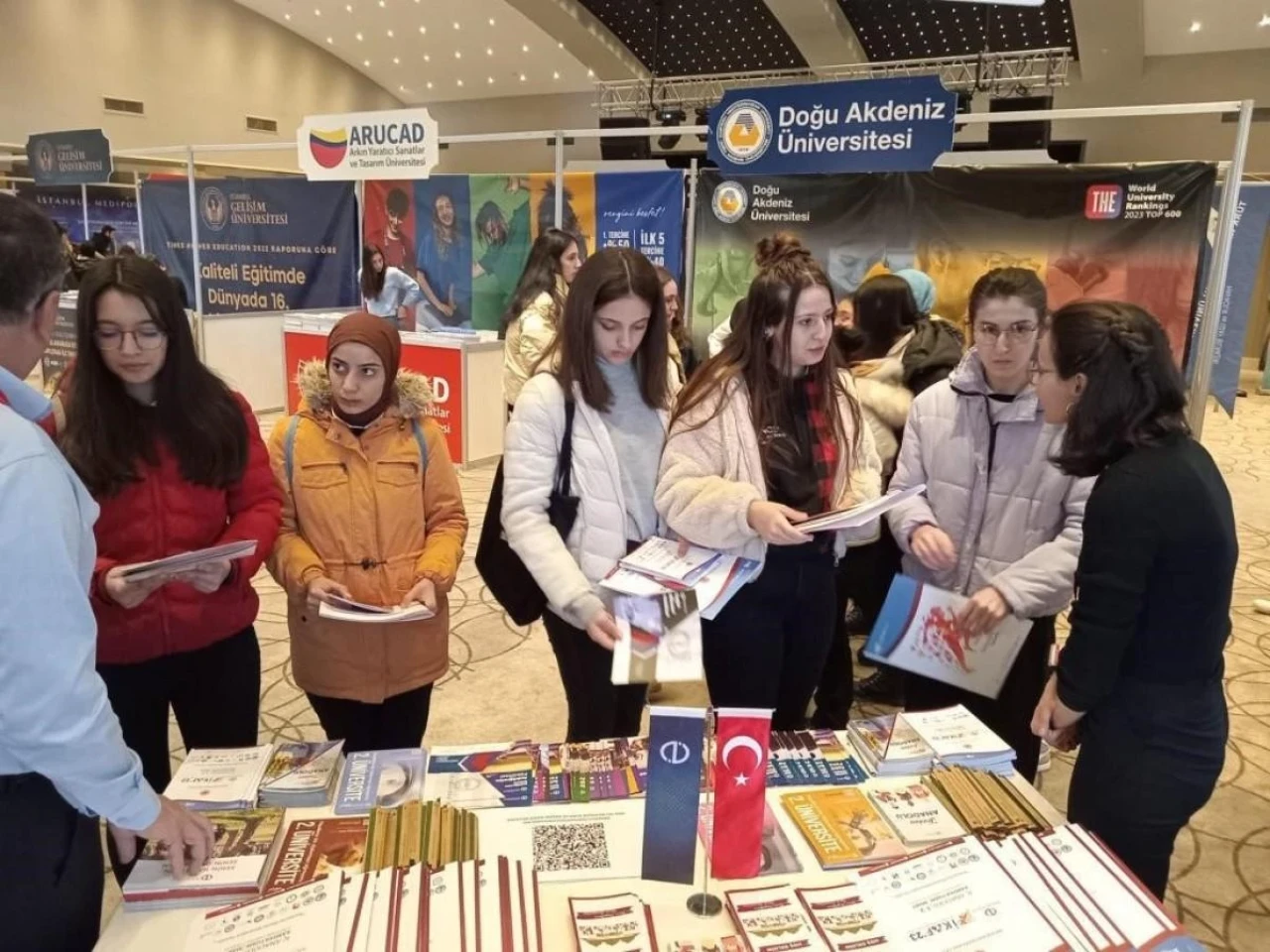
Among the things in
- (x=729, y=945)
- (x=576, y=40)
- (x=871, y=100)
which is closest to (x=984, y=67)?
(x=576, y=40)

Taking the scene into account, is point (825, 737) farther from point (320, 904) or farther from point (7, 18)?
point (7, 18)

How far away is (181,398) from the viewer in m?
1.64

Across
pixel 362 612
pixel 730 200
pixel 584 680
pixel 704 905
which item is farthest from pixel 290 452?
pixel 730 200

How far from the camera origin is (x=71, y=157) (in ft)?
24.1

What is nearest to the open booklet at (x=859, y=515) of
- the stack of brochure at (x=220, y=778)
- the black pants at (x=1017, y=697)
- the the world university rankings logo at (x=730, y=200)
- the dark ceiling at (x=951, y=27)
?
the black pants at (x=1017, y=697)

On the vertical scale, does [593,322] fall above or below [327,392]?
above

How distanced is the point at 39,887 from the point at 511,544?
0.91m

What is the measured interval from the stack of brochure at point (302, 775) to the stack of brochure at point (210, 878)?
0.32 ft

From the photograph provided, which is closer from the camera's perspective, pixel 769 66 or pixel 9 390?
pixel 9 390

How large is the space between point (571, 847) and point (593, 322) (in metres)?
0.94

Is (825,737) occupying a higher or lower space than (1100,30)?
lower

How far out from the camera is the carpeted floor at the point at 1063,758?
2.16 meters

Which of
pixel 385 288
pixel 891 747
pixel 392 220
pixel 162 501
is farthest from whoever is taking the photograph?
pixel 392 220

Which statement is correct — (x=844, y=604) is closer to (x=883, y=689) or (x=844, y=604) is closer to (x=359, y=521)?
(x=883, y=689)
